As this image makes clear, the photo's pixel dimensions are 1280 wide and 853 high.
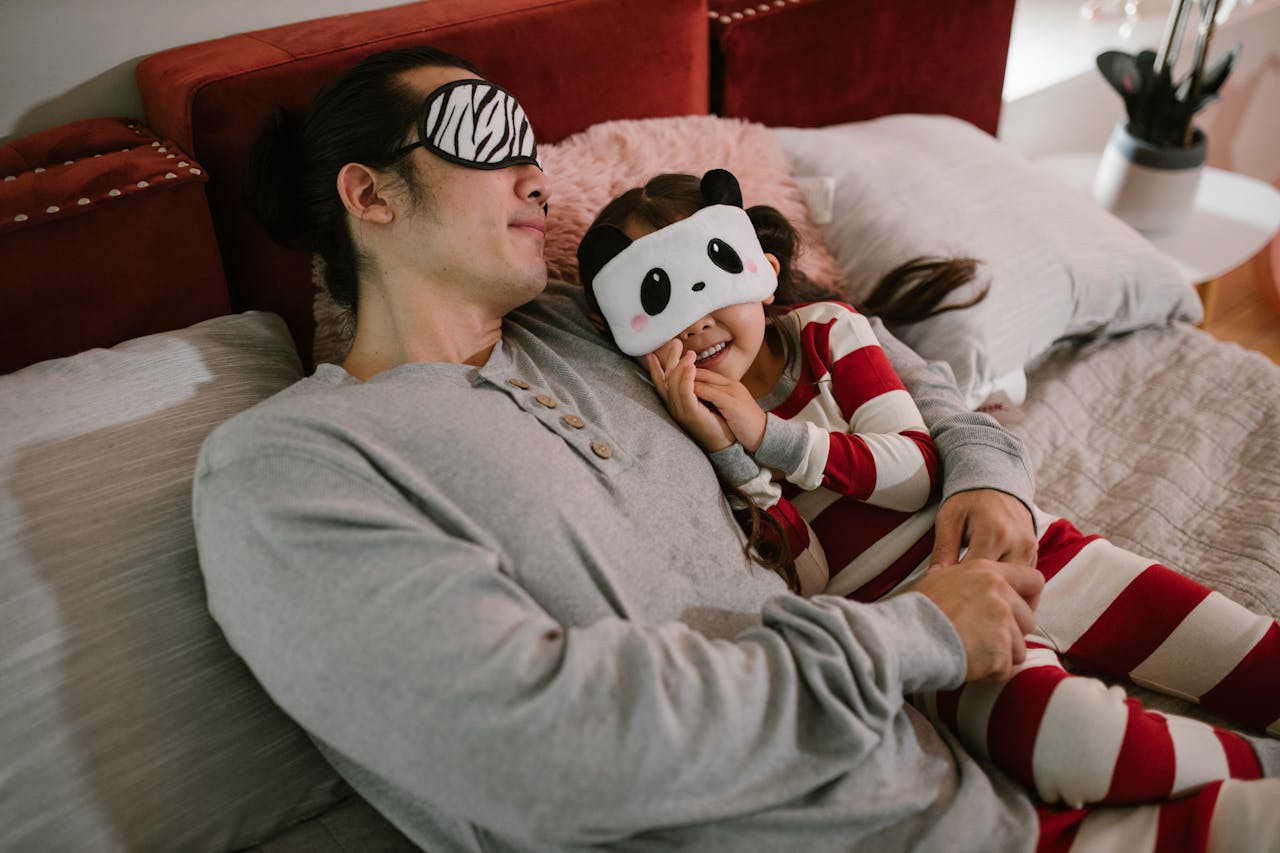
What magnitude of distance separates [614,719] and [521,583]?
166 mm

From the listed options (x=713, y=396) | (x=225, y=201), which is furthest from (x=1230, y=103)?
(x=225, y=201)

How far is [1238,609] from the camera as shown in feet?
3.39

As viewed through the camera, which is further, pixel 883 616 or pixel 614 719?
pixel 883 616

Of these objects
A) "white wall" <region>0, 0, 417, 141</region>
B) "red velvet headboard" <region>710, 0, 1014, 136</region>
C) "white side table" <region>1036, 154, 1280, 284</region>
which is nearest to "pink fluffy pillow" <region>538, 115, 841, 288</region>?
"red velvet headboard" <region>710, 0, 1014, 136</region>

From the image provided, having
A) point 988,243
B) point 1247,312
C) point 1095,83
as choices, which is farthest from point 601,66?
point 1247,312

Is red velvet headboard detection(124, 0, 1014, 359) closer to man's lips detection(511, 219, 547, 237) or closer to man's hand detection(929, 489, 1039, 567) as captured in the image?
man's lips detection(511, 219, 547, 237)

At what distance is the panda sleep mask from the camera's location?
112 centimetres

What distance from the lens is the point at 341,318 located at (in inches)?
50.1

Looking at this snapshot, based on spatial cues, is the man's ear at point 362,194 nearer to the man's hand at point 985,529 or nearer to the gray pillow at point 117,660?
the gray pillow at point 117,660

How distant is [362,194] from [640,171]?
1.51 ft

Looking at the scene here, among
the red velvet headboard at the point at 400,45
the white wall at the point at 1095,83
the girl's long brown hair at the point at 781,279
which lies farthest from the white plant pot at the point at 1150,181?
the red velvet headboard at the point at 400,45

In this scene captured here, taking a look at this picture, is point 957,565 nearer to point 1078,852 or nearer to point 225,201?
point 1078,852

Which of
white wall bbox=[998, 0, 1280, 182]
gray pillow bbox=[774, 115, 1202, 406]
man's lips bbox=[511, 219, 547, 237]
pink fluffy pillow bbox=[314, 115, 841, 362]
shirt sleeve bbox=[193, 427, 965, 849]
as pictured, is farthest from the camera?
white wall bbox=[998, 0, 1280, 182]

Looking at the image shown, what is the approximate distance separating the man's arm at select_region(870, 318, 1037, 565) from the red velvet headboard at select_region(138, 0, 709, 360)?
743 mm
